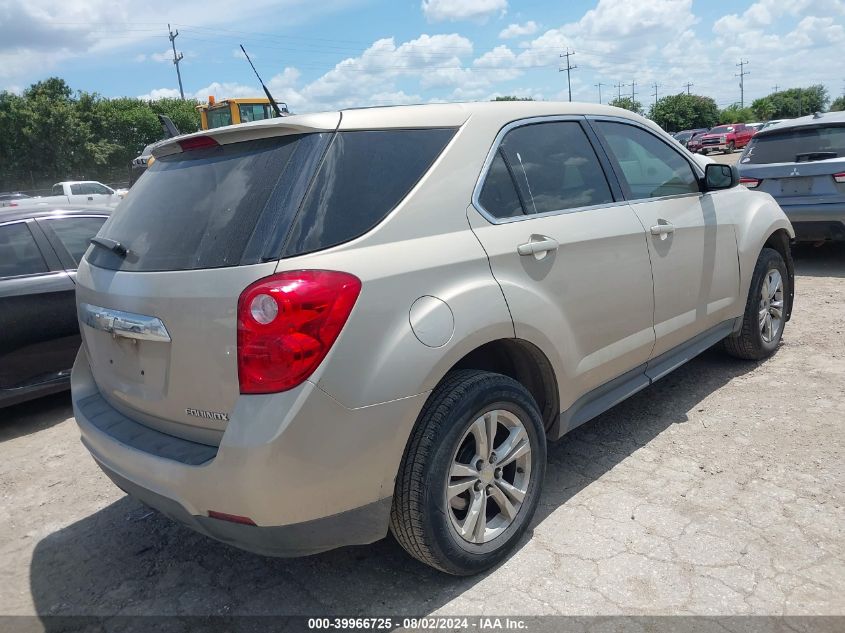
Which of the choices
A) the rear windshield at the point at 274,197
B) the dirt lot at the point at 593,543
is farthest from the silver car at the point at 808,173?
the rear windshield at the point at 274,197

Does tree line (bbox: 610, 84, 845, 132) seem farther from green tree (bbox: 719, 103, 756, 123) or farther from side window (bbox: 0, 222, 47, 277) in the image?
side window (bbox: 0, 222, 47, 277)

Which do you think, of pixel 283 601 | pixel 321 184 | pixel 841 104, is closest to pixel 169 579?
pixel 283 601

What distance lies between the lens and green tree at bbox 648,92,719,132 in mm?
80312

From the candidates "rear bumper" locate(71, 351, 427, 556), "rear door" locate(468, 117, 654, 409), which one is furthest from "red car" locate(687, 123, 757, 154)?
"rear bumper" locate(71, 351, 427, 556)

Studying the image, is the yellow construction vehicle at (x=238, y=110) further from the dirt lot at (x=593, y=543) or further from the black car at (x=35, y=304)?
the dirt lot at (x=593, y=543)

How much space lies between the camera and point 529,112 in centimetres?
314

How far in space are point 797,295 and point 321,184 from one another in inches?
227

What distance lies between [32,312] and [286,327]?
3395mm

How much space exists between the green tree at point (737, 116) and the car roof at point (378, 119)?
89.1 meters

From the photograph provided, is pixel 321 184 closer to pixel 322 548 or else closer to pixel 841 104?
pixel 322 548

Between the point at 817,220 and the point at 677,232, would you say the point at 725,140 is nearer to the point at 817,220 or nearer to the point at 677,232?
the point at 817,220

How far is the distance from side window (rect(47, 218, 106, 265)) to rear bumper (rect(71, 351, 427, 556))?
10.3ft

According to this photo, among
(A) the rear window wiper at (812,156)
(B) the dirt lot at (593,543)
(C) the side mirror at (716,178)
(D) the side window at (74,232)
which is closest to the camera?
(B) the dirt lot at (593,543)

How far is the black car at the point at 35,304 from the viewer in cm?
453
